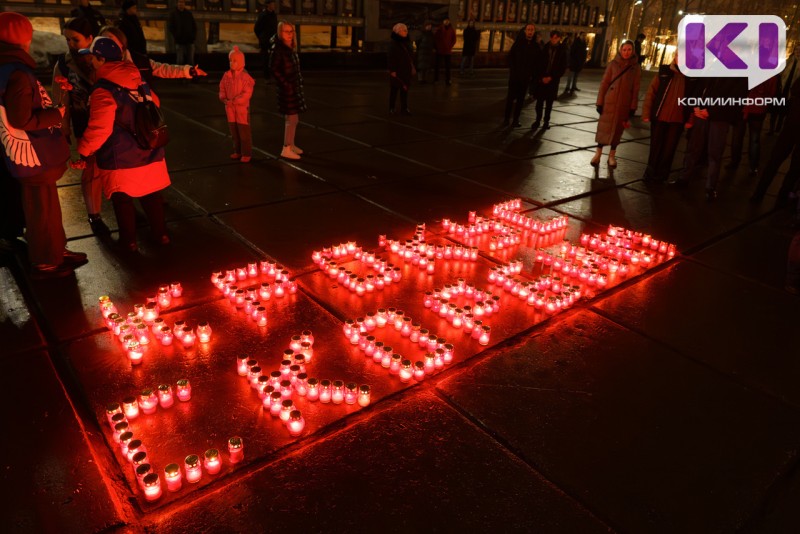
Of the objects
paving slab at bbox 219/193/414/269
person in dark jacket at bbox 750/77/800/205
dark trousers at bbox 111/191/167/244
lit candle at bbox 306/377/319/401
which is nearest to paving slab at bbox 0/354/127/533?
lit candle at bbox 306/377/319/401

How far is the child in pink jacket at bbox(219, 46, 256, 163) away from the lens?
22.7ft

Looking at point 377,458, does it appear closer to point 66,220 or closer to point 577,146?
point 66,220

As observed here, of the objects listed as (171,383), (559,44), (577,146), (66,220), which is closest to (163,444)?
(171,383)

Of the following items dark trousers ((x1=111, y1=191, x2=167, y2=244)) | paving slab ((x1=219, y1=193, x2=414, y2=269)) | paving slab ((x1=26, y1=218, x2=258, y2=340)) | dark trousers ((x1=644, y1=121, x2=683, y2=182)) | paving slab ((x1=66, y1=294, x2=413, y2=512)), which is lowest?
paving slab ((x1=66, y1=294, x2=413, y2=512))

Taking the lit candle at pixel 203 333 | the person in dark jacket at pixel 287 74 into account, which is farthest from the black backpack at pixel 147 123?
the person in dark jacket at pixel 287 74

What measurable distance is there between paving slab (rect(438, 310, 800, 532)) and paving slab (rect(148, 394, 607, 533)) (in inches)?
7.1

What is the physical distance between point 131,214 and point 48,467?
270cm

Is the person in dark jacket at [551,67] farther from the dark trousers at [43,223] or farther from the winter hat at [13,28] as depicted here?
the dark trousers at [43,223]

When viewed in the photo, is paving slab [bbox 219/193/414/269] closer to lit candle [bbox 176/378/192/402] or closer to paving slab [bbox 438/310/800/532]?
lit candle [bbox 176/378/192/402]

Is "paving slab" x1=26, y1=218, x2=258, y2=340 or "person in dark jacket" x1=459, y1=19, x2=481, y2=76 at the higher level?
"person in dark jacket" x1=459, y1=19, x2=481, y2=76

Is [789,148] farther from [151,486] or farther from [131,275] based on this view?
[151,486]

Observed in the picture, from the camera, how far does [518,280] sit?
482 centimetres

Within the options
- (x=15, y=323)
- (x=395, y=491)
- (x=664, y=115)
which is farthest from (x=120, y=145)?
(x=664, y=115)

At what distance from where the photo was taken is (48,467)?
263 cm
